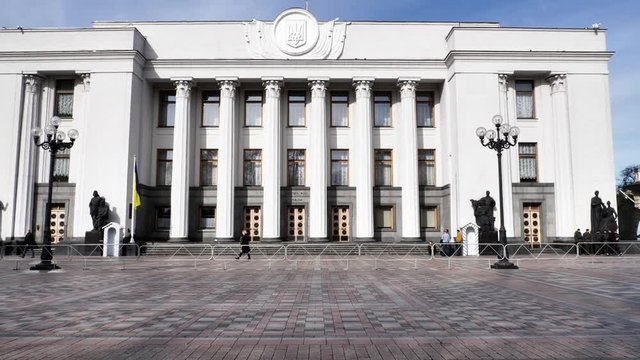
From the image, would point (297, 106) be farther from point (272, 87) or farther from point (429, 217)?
point (429, 217)

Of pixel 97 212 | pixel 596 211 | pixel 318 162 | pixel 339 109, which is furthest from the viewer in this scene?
pixel 339 109

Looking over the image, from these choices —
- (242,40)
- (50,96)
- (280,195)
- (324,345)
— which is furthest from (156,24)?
(324,345)

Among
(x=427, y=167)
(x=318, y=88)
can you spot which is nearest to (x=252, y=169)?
(x=318, y=88)

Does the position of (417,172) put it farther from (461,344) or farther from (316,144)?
(461,344)

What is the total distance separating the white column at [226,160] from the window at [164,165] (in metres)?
3.83

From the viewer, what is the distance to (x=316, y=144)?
31781mm

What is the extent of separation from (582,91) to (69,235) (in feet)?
113

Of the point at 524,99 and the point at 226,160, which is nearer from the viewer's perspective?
the point at 226,160

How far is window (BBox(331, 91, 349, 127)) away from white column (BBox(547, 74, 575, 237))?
13.8 m

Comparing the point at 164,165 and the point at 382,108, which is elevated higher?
the point at 382,108

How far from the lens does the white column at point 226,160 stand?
1226 inches

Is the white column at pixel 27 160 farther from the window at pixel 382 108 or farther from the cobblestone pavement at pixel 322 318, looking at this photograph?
the window at pixel 382 108

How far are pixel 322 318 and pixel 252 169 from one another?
25719 millimetres

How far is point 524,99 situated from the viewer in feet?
107
